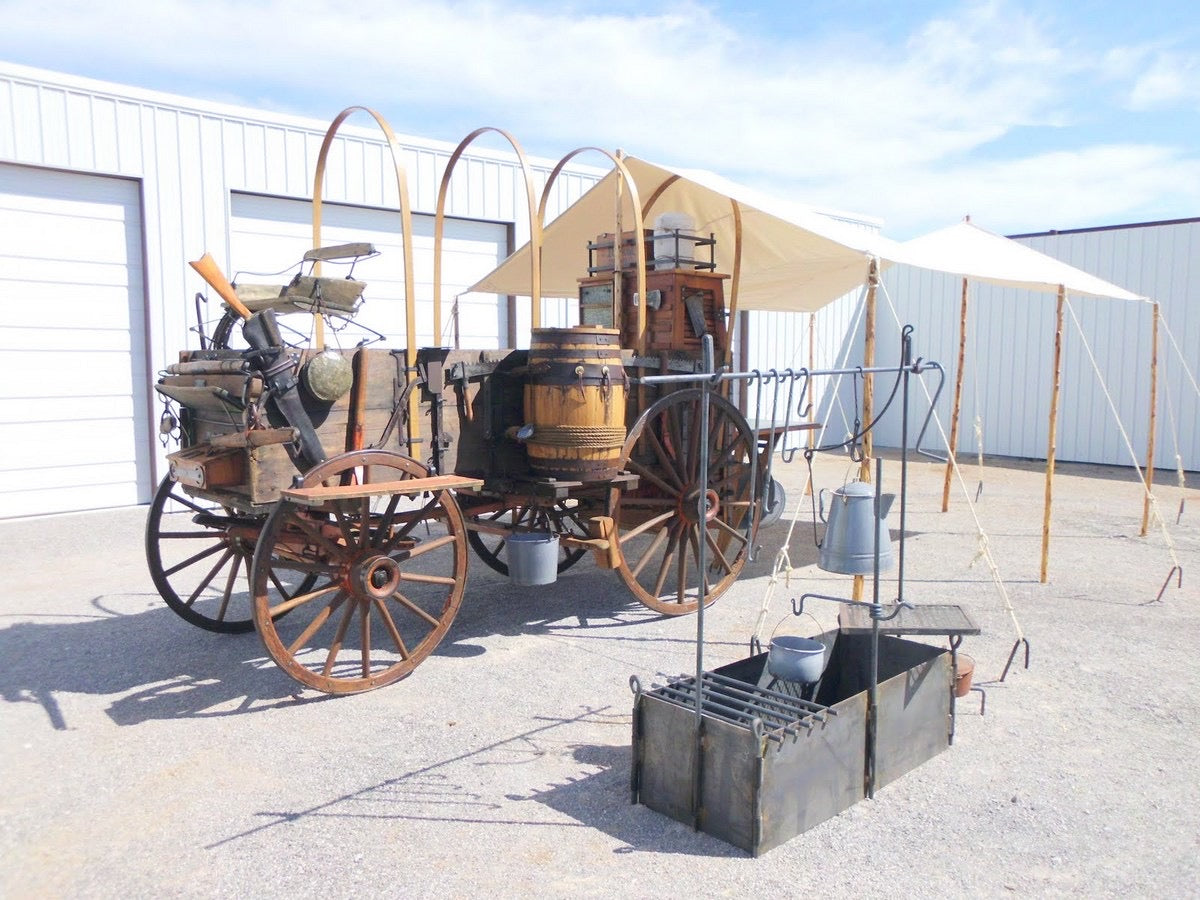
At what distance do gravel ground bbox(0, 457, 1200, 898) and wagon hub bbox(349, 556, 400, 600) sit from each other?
0.49m

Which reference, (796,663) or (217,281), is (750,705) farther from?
(217,281)

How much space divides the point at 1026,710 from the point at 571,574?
341 centimetres

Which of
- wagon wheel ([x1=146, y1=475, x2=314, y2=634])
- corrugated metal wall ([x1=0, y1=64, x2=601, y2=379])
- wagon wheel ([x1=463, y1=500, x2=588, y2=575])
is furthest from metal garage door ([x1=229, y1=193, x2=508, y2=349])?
wagon wheel ([x1=146, y1=475, x2=314, y2=634])

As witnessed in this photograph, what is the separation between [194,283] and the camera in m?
9.19

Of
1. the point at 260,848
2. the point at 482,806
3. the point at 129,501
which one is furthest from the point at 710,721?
the point at 129,501

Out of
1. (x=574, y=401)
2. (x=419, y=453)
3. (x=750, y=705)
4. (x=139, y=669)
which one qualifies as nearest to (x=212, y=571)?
(x=139, y=669)

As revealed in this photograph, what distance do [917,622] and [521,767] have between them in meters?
1.68

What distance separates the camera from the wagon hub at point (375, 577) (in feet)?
14.0

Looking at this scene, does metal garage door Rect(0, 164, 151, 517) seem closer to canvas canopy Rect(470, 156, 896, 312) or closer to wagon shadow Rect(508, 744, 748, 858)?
canvas canopy Rect(470, 156, 896, 312)

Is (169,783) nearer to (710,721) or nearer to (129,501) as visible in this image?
(710,721)

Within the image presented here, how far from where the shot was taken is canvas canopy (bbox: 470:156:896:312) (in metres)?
6.91

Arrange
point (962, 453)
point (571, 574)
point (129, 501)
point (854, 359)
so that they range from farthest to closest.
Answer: point (854, 359) < point (962, 453) < point (129, 501) < point (571, 574)

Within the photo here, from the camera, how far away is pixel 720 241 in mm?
8445

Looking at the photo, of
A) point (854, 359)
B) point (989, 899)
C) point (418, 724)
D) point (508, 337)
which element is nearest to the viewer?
point (989, 899)
